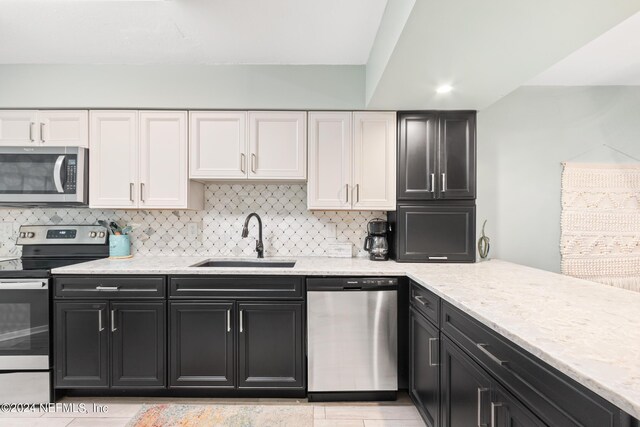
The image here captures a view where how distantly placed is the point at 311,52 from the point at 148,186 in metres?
1.63

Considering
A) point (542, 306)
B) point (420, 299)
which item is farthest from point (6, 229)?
point (542, 306)

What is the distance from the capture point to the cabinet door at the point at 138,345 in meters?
2.28

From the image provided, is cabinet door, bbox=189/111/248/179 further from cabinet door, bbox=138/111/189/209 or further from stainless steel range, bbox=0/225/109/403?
stainless steel range, bbox=0/225/109/403

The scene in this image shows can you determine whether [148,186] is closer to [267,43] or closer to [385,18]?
[267,43]

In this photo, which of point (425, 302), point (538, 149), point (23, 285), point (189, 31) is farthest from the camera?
point (538, 149)

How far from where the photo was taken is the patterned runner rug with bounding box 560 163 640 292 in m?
2.79

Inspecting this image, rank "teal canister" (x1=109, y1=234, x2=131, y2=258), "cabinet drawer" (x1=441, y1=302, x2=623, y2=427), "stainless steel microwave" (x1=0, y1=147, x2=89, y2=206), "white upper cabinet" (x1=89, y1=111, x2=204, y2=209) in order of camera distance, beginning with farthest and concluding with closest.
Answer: "teal canister" (x1=109, y1=234, x2=131, y2=258) < "white upper cabinet" (x1=89, y1=111, x2=204, y2=209) < "stainless steel microwave" (x1=0, y1=147, x2=89, y2=206) < "cabinet drawer" (x1=441, y1=302, x2=623, y2=427)

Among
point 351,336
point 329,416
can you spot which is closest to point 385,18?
point 351,336

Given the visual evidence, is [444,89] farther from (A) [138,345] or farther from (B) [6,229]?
(B) [6,229]

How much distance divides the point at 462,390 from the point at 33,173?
3.21 metres

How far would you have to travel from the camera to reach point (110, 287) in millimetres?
2275

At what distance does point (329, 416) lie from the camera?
2.16m

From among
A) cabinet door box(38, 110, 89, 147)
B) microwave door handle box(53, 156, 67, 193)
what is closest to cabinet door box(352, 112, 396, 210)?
cabinet door box(38, 110, 89, 147)

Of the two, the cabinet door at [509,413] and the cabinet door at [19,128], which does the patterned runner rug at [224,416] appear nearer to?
the cabinet door at [509,413]
